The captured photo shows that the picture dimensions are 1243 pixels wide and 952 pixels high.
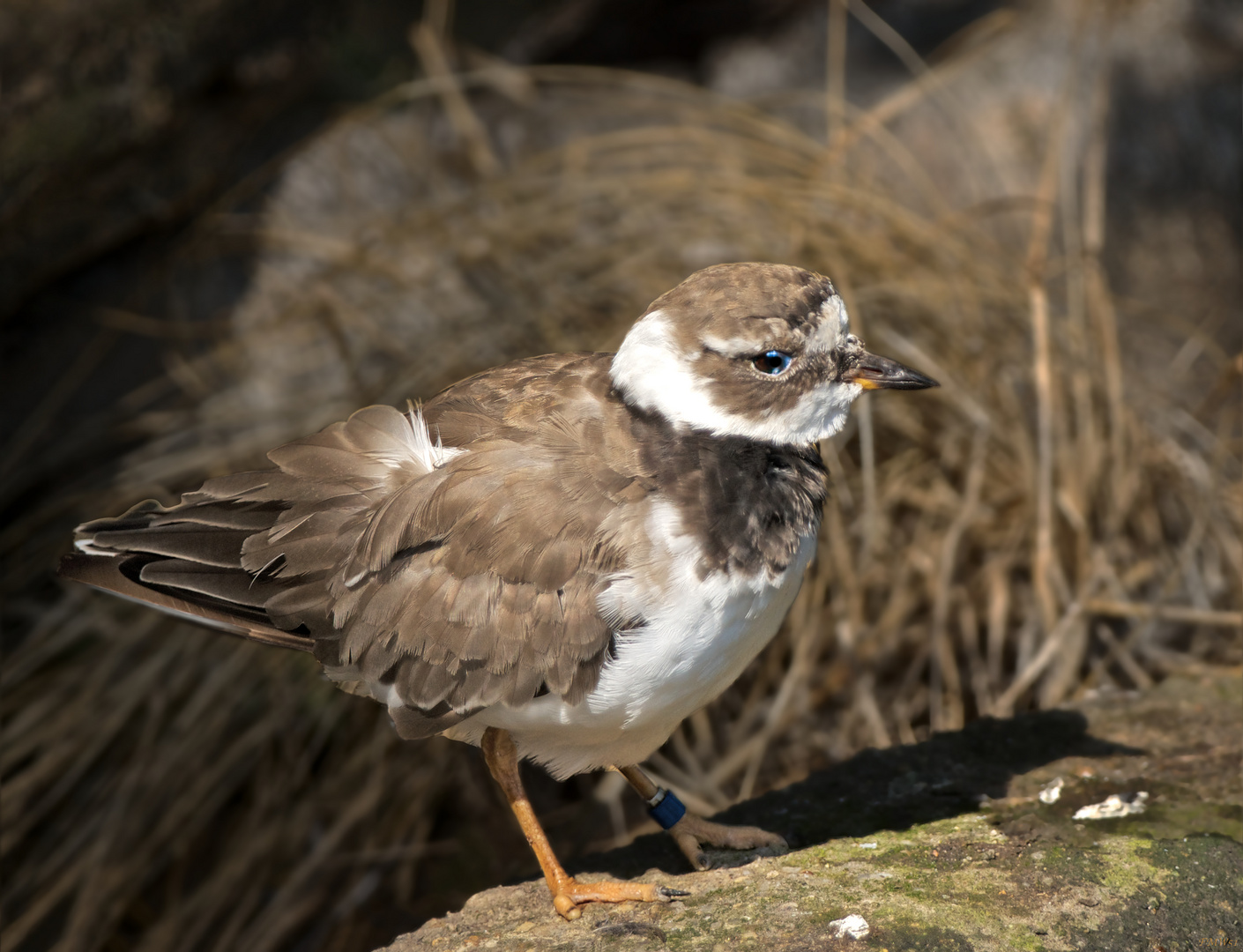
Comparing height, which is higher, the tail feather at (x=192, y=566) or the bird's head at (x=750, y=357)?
the bird's head at (x=750, y=357)

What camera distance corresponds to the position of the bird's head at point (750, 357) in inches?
114

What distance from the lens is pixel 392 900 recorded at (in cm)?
434

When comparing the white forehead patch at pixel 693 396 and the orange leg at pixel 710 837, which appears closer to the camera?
the white forehead patch at pixel 693 396

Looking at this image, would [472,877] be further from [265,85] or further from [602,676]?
[265,85]

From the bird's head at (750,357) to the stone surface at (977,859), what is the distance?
3.52 ft

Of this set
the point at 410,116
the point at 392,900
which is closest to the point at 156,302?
the point at 410,116

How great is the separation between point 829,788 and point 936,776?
1.00 ft

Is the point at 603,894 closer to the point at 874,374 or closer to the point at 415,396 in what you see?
the point at 874,374

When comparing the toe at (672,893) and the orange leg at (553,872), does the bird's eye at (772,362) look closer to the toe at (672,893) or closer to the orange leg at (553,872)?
the orange leg at (553,872)

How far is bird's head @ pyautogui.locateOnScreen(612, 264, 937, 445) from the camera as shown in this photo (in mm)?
2896

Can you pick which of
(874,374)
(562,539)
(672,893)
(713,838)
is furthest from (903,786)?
(562,539)

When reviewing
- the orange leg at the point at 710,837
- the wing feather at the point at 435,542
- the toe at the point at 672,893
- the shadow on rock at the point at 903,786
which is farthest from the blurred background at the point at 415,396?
the wing feather at the point at 435,542

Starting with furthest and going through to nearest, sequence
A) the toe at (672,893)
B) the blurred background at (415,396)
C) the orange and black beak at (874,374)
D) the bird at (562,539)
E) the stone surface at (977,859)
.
A: 1. the blurred background at (415,396)
2. the orange and black beak at (874,374)
3. the toe at (672,893)
4. the bird at (562,539)
5. the stone surface at (977,859)

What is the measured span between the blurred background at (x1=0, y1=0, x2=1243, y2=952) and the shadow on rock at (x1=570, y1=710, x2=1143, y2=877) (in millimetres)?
488
